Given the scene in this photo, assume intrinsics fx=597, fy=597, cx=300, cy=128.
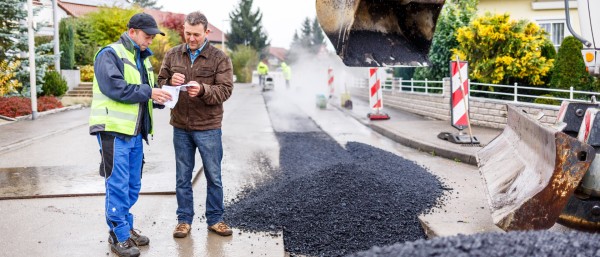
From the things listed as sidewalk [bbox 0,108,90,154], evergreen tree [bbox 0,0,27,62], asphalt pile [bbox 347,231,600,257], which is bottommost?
sidewalk [bbox 0,108,90,154]

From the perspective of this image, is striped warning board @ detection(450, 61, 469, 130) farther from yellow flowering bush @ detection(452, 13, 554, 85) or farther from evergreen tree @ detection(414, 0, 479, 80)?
evergreen tree @ detection(414, 0, 479, 80)

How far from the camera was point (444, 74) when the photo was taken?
750 inches

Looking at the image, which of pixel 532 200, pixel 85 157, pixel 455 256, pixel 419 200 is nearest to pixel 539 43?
pixel 419 200

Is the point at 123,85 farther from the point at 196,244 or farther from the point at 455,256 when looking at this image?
the point at 455,256

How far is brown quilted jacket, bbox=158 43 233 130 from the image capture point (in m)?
5.06

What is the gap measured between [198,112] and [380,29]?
1.73 m

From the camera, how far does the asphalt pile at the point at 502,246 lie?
2.08m

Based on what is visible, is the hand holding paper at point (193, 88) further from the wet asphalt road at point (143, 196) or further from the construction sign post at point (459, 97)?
the construction sign post at point (459, 97)

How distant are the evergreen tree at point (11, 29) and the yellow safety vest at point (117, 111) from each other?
1576cm

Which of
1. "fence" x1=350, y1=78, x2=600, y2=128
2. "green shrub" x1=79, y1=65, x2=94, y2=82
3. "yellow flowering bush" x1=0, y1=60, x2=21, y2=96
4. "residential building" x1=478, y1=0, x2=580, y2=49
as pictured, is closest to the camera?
"fence" x1=350, y1=78, x2=600, y2=128

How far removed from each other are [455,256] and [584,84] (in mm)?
12862

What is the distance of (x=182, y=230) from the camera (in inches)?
201

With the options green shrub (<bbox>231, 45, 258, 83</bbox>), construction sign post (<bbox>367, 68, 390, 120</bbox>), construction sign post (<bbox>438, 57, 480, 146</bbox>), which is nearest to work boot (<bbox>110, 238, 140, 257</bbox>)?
construction sign post (<bbox>438, 57, 480, 146</bbox>)

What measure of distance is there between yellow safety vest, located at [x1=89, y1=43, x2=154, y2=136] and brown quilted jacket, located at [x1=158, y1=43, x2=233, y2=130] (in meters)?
0.43
